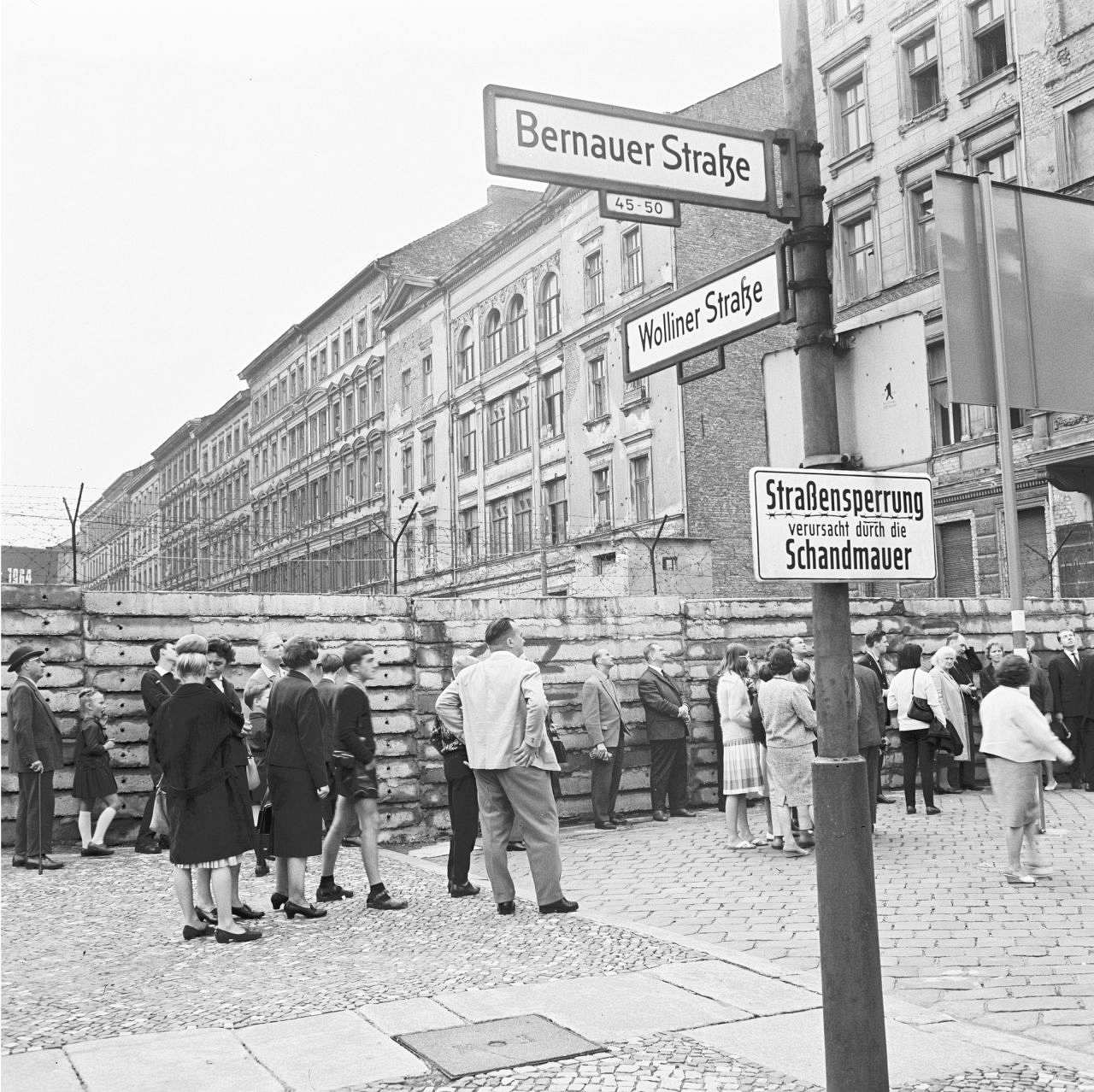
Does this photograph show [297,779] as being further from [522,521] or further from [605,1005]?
[522,521]

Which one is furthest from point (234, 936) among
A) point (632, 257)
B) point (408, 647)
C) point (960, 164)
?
point (632, 257)

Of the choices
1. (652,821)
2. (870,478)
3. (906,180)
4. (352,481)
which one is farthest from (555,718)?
(352,481)

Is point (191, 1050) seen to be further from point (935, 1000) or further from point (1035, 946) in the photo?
point (1035, 946)

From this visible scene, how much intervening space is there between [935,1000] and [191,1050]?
3.48m

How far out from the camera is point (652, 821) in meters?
14.9

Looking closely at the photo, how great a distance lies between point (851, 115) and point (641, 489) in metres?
11.4

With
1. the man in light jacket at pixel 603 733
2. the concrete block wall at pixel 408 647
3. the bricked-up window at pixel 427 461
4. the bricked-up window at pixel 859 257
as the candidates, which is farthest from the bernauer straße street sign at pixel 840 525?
the bricked-up window at pixel 427 461

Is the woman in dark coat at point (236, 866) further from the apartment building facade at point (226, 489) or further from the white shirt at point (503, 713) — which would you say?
the apartment building facade at point (226, 489)

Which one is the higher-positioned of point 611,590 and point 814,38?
point 814,38

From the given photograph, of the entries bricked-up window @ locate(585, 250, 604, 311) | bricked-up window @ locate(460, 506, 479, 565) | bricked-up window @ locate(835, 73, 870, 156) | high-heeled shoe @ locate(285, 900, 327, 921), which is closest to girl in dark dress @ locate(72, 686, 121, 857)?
high-heeled shoe @ locate(285, 900, 327, 921)

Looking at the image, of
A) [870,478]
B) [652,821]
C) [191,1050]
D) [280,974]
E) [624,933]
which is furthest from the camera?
[652,821]

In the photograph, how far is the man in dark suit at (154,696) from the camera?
1229 centimetres

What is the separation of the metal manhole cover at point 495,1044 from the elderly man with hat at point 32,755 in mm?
6780

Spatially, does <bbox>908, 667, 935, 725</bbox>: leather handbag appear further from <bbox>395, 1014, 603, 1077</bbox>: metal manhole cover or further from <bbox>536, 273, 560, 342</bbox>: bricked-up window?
<bbox>536, 273, 560, 342</bbox>: bricked-up window
